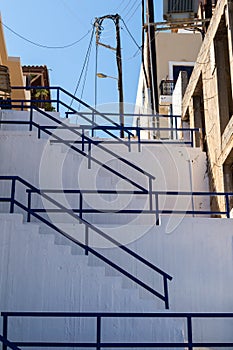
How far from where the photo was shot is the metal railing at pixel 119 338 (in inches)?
358

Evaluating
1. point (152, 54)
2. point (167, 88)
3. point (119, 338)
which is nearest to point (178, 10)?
point (167, 88)

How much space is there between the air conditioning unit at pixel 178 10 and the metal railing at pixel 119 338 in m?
12.9

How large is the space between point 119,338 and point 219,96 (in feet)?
22.5

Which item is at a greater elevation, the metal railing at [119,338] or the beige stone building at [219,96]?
the beige stone building at [219,96]

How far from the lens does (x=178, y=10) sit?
21766mm

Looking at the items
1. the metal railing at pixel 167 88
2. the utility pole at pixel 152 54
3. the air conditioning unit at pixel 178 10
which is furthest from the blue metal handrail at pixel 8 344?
the metal railing at pixel 167 88

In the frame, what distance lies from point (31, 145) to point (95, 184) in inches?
73.9

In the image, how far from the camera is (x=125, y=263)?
1210 cm

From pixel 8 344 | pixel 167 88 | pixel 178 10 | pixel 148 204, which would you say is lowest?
pixel 8 344

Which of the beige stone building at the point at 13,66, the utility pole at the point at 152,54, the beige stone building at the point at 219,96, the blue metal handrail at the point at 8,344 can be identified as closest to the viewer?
the blue metal handrail at the point at 8,344

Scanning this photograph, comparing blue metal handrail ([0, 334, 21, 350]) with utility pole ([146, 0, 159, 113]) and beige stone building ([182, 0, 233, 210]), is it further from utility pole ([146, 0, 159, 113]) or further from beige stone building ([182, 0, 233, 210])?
utility pole ([146, 0, 159, 113])

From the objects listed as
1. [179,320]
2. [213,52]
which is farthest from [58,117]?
[179,320]

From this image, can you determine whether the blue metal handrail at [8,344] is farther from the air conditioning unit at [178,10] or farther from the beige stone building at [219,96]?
the air conditioning unit at [178,10]

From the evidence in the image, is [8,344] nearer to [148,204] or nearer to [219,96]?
[148,204]
